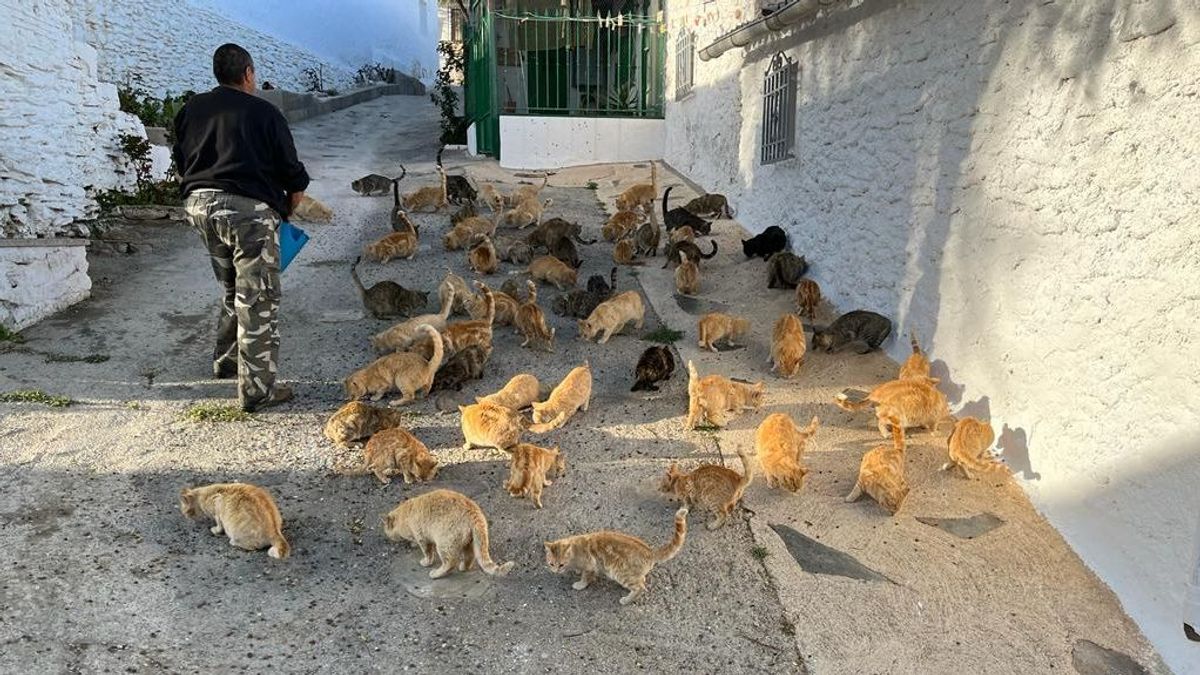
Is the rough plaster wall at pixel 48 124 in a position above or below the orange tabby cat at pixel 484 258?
above

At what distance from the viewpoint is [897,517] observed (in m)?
4.44

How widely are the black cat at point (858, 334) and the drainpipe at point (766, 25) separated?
314 centimetres

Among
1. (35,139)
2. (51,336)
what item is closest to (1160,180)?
(51,336)

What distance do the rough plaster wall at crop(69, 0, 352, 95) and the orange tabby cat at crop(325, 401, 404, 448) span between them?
387 inches

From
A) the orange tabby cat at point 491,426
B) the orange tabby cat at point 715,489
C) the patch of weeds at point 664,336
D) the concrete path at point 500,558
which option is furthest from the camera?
the patch of weeds at point 664,336

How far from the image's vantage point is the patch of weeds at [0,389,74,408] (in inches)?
215

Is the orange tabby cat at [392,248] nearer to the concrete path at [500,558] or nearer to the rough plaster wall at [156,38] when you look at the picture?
the concrete path at [500,558]

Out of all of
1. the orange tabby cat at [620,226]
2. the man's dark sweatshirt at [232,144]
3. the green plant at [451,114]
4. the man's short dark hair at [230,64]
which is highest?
the green plant at [451,114]

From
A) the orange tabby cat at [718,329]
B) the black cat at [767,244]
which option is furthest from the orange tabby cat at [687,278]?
the orange tabby cat at [718,329]

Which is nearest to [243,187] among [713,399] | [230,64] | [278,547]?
[230,64]

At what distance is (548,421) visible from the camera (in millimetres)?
5367

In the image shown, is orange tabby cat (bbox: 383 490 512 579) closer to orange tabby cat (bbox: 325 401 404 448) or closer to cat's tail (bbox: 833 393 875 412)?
orange tabby cat (bbox: 325 401 404 448)

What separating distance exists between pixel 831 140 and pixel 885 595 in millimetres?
5634

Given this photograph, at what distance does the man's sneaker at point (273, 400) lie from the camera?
554cm
